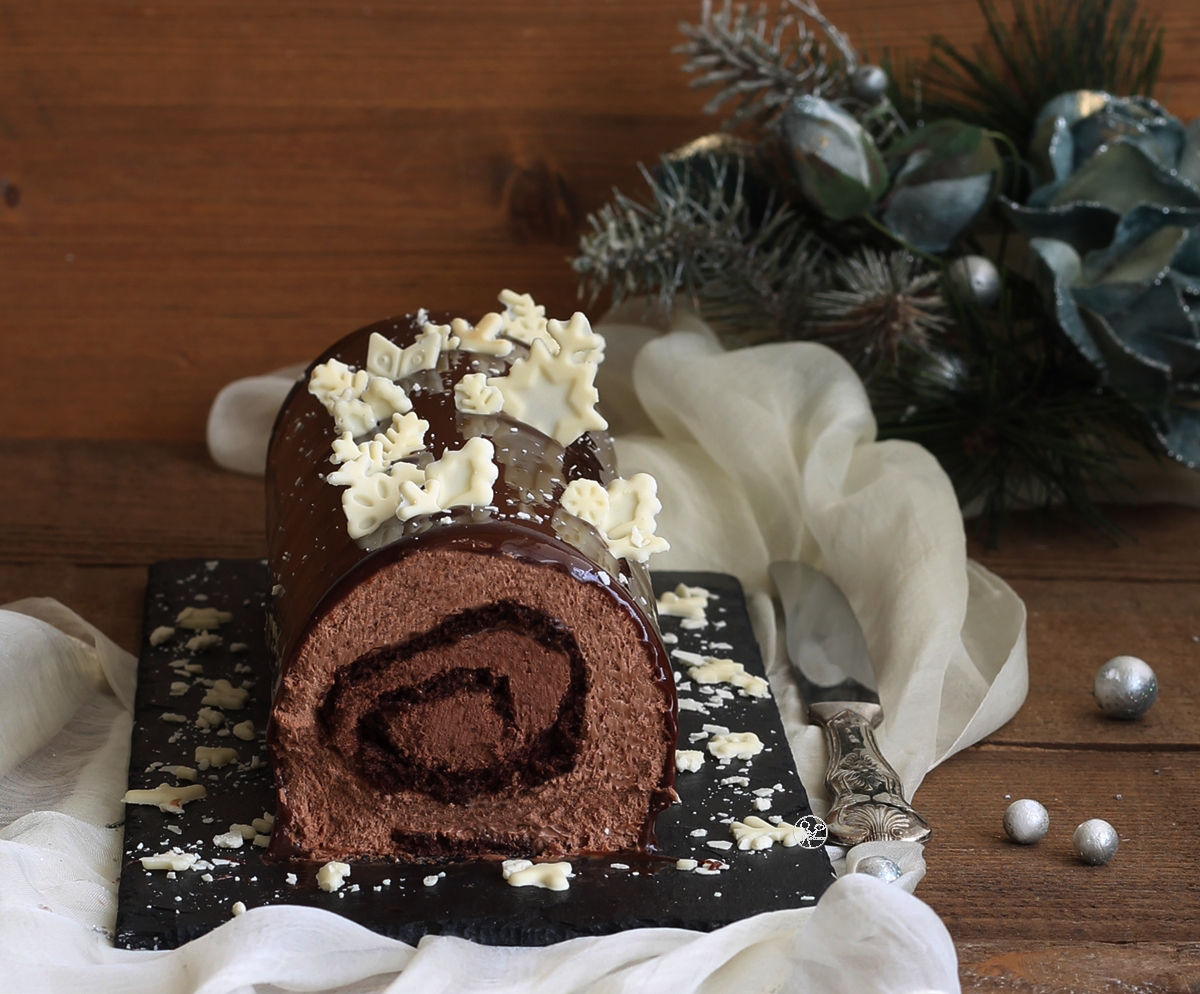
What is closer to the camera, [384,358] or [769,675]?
[384,358]

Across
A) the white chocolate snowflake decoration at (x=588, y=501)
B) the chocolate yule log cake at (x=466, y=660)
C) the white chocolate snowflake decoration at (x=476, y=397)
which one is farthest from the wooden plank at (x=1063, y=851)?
the white chocolate snowflake decoration at (x=476, y=397)

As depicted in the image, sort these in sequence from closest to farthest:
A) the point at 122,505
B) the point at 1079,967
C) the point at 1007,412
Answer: the point at 1079,967 → the point at 1007,412 → the point at 122,505

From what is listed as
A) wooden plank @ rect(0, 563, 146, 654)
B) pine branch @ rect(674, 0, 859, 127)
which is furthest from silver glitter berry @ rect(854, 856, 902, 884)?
pine branch @ rect(674, 0, 859, 127)

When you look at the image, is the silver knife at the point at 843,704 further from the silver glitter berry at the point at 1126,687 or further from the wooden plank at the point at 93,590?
→ the wooden plank at the point at 93,590

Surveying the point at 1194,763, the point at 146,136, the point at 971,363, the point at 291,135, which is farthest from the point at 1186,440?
the point at 146,136

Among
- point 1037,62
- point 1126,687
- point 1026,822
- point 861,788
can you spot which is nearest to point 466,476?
point 861,788

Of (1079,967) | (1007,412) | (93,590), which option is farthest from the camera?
(1007,412)

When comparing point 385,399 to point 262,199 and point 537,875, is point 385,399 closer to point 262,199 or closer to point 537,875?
point 537,875

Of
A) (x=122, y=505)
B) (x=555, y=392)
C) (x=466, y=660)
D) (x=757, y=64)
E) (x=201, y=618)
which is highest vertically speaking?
(x=757, y=64)
